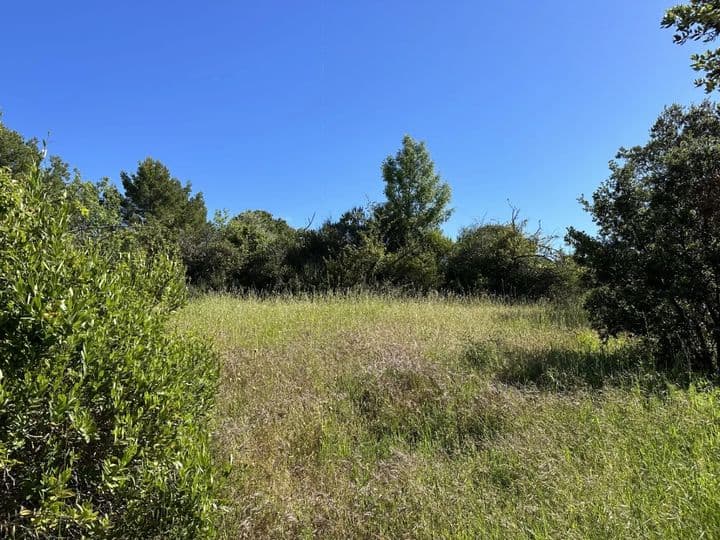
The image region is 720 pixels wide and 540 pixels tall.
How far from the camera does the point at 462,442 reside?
340 cm

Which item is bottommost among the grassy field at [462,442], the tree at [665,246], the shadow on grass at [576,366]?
the grassy field at [462,442]

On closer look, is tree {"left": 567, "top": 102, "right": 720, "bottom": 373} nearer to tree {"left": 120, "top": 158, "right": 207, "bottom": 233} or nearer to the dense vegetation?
the dense vegetation

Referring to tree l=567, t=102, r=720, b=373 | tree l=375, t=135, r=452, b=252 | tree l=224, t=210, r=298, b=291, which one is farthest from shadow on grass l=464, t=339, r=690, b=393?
tree l=375, t=135, r=452, b=252

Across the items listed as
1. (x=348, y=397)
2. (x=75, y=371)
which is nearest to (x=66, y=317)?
(x=75, y=371)

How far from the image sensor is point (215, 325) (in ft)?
24.3

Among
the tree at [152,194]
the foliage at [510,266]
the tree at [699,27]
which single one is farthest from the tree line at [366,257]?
the tree at [152,194]

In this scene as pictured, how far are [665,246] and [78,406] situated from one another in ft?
18.8

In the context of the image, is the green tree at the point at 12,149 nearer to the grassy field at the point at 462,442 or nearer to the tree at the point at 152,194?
the tree at the point at 152,194

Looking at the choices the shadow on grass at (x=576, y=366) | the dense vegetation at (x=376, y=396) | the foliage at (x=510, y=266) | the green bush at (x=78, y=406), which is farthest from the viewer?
the foliage at (x=510, y=266)

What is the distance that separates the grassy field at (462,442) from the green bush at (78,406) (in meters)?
0.41

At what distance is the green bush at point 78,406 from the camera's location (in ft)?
5.13

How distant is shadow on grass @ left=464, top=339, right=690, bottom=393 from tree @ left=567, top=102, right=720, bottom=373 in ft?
1.16

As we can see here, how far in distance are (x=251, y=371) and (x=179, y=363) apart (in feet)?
8.84

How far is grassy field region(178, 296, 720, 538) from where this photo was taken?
2273 millimetres
